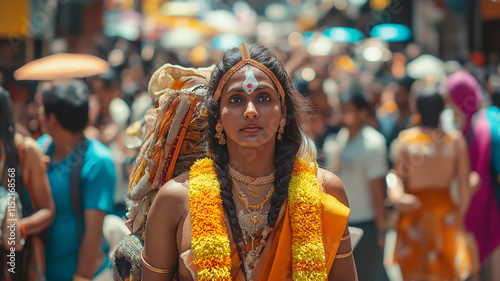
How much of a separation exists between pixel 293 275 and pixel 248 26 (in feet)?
60.0

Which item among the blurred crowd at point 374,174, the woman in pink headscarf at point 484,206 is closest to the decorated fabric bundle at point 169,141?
the blurred crowd at point 374,174

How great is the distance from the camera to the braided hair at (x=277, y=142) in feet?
8.28

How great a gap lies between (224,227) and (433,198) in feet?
10.0

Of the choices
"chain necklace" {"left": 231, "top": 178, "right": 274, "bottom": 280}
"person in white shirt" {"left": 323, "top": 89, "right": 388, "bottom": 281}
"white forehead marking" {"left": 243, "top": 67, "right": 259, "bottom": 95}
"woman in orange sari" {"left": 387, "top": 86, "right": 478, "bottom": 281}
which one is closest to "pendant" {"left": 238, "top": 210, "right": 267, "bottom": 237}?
"chain necklace" {"left": 231, "top": 178, "right": 274, "bottom": 280}

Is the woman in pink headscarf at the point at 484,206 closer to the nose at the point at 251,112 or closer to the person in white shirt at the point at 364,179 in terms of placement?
the person in white shirt at the point at 364,179

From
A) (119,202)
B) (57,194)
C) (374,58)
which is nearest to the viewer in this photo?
(57,194)

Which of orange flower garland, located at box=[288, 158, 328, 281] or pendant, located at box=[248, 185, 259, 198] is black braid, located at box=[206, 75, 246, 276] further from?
orange flower garland, located at box=[288, 158, 328, 281]

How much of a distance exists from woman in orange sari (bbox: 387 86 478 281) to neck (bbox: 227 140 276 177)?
2699 mm

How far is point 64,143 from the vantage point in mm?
3930

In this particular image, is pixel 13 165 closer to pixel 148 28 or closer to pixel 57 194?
pixel 57 194

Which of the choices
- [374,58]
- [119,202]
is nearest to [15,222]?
[119,202]

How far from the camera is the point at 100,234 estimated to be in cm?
378

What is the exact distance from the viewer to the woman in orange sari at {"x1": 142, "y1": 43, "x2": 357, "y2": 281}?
2.42 m

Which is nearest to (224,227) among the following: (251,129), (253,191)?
(253,191)
